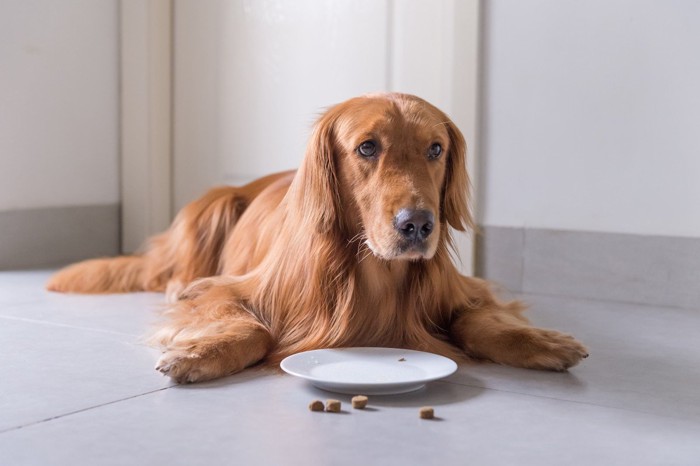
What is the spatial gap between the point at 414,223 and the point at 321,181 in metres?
0.31

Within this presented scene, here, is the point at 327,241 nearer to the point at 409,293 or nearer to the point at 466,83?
the point at 409,293

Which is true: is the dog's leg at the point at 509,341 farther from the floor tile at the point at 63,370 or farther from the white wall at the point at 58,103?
the white wall at the point at 58,103

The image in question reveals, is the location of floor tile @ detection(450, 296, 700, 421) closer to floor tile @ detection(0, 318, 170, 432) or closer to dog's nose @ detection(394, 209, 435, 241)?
dog's nose @ detection(394, 209, 435, 241)

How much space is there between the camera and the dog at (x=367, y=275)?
1.98m

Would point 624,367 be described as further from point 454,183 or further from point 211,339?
point 211,339

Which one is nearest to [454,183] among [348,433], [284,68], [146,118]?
[348,433]

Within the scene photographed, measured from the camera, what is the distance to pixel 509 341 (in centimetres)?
209

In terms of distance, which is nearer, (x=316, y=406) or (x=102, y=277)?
(x=316, y=406)

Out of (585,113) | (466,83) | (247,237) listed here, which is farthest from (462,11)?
(247,237)

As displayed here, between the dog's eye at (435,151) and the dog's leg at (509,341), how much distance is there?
41cm

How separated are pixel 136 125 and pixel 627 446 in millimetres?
3154

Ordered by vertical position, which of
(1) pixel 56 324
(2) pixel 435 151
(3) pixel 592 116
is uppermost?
(3) pixel 592 116

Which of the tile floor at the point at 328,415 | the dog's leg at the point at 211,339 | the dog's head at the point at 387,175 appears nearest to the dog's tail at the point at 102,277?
the tile floor at the point at 328,415

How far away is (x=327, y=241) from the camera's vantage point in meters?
2.13
